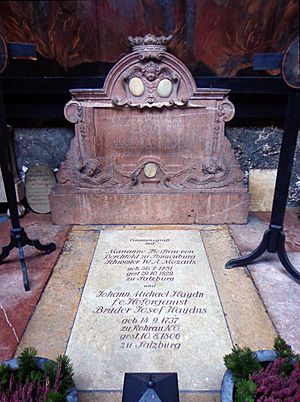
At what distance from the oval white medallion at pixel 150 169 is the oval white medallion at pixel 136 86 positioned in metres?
0.70

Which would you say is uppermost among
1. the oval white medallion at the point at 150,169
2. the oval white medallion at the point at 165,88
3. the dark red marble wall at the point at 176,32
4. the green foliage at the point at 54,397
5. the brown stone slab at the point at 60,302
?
the dark red marble wall at the point at 176,32

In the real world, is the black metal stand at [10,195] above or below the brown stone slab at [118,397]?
above

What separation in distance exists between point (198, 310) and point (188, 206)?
1305 millimetres

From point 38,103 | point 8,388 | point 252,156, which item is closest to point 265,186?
point 252,156

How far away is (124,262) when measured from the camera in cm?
252

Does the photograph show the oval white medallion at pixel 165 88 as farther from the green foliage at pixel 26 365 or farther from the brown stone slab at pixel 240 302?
the green foliage at pixel 26 365

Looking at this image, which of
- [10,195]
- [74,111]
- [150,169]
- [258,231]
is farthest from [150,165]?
[10,195]

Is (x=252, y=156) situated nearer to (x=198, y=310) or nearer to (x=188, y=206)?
(x=188, y=206)

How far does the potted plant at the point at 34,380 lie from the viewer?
4.04 ft

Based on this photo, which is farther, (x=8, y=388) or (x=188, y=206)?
(x=188, y=206)

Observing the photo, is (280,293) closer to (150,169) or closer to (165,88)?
(150,169)

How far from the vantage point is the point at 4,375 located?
4.28 ft

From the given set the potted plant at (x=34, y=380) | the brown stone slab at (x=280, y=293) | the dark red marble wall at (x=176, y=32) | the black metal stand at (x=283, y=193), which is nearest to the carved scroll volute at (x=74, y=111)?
the dark red marble wall at (x=176, y=32)

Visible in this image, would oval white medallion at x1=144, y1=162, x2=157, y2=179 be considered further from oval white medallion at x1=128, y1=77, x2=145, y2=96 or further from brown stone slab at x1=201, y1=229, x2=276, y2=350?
brown stone slab at x1=201, y1=229, x2=276, y2=350
